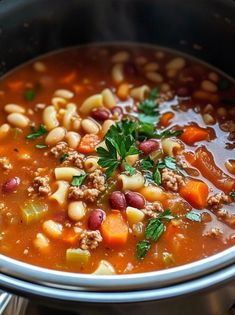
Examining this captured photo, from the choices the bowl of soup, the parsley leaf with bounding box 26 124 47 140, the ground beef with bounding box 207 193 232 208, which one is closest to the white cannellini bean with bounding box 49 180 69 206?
the bowl of soup

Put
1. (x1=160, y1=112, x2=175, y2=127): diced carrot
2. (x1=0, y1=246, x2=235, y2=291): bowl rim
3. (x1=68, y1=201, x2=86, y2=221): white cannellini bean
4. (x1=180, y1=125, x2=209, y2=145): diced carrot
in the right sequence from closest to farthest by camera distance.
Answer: (x1=0, y1=246, x2=235, y2=291): bowl rim < (x1=68, y1=201, x2=86, y2=221): white cannellini bean < (x1=180, y1=125, x2=209, y2=145): diced carrot < (x1=160, y1=112, x2=175, y2=127): diced carrot

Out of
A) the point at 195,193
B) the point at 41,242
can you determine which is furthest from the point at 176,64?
the point at 41,242

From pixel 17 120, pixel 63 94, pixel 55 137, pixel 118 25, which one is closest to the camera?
pixel 55 137

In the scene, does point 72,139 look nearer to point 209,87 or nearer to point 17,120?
point 17,120

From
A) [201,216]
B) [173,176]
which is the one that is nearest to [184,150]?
[173,176]

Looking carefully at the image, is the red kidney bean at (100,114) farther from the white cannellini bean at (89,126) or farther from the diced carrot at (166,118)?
the diced carrot at (166,118)

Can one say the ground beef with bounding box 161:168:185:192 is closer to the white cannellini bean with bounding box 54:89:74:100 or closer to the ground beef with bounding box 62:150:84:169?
the ground beef with bounding box 62:150:84:169

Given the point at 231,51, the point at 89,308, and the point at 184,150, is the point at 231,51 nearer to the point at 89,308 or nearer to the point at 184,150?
the point at 184,150
